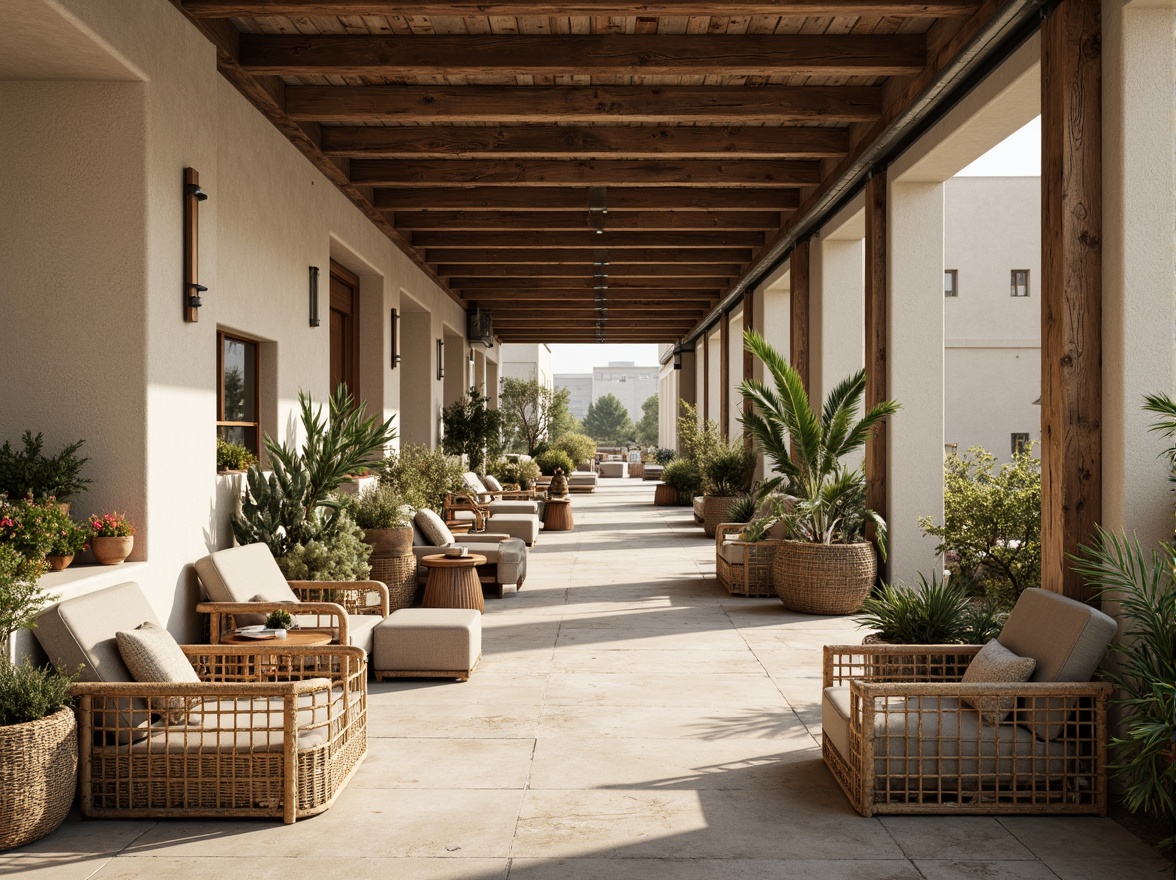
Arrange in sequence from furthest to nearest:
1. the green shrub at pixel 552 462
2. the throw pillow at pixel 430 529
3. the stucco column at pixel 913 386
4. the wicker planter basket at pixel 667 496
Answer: the green shrub at pixel 552 462 → the wicker planter basket at pixel 667 496 → the throw pillow at pixel 430 529 → the stucco column at pixel 913 386

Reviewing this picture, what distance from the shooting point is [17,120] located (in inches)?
202

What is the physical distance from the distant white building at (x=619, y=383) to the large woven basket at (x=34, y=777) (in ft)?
461

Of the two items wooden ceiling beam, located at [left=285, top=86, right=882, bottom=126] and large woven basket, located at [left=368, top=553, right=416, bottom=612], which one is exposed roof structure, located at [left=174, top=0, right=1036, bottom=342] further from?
large woven basket, located at [left=368, top=553, right=416, bottom=612]

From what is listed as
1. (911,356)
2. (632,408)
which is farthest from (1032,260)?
(632,408)

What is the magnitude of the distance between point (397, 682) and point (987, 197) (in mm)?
25166

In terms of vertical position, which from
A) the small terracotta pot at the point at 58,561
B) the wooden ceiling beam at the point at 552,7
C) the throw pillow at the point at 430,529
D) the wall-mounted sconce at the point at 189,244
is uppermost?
the wooden ceiling beam at the point at 552,7

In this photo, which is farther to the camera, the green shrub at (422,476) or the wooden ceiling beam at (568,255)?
the wooden ceiling beam at (568,255)

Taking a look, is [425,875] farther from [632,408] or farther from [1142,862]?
[632,408]

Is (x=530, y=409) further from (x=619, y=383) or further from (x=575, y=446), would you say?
(x=619, y=383)

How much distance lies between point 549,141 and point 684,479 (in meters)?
11.5

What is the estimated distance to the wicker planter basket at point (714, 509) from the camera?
14.0m

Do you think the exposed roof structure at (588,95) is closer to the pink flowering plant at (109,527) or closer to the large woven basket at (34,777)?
the pink flowering plant at (109,527)

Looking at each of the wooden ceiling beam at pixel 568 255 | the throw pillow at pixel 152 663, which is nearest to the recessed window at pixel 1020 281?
the wooden ceiling beam at pixel 568 255

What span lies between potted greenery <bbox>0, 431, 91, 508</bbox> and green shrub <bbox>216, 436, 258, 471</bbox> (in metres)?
1.61
